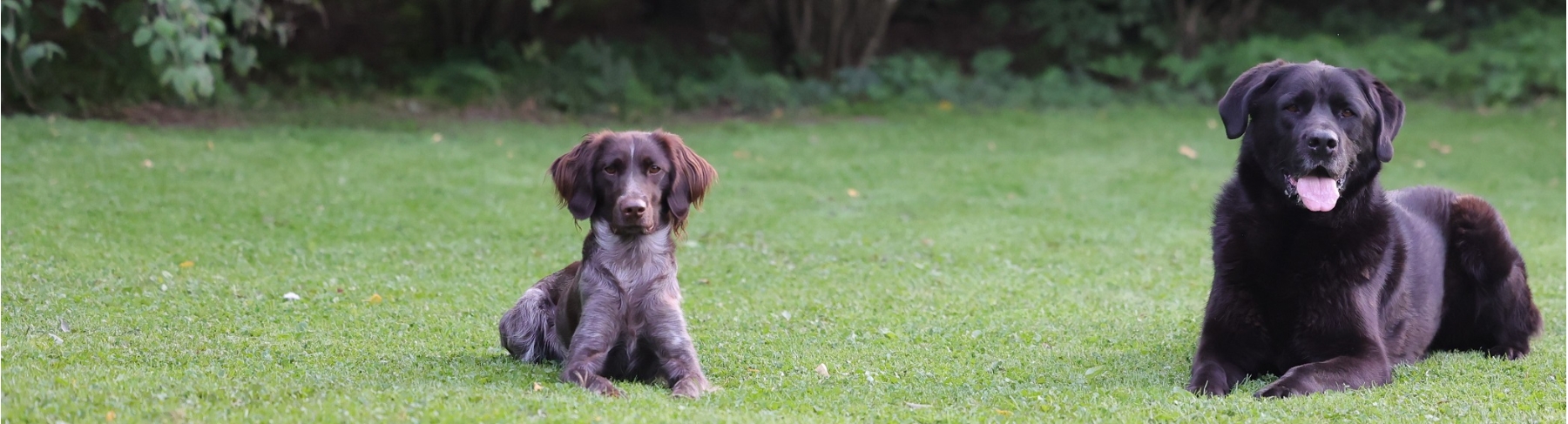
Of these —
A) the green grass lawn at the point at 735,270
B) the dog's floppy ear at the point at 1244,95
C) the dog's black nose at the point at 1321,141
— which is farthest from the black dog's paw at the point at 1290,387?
the dog's floppy ear at the point at 1244,95

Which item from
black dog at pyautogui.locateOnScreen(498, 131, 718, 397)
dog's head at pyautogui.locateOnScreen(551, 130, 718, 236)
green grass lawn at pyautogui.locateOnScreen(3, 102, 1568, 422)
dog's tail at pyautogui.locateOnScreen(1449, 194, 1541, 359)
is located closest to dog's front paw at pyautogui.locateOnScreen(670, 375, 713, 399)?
black dog at pyautogui.locateOnScreen(498, 131, 718, 397)

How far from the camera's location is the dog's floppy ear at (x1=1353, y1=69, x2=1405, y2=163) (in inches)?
229

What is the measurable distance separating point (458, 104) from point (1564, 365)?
13550 millimetres

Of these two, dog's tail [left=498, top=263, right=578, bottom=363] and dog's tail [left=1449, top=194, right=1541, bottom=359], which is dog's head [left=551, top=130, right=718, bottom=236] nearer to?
dog's tail [left=498, top=263, right=578, bottom=363]

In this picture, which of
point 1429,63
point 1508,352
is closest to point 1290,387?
point 1508,352

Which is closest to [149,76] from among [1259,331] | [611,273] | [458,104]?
[458,104]

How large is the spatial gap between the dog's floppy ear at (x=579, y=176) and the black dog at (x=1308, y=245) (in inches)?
98.9

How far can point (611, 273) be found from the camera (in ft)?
18.8

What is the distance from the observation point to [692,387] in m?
5.46

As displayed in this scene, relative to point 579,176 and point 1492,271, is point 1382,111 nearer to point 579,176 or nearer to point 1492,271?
point 1492,271

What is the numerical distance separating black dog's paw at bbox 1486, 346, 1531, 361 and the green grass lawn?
0.16 metres

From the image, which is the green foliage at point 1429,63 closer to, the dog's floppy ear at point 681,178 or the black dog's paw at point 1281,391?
the black dog's paw at point 1281,391

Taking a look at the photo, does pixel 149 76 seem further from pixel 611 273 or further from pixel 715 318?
pixel 611 273

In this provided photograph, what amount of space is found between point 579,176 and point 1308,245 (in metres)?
2.94
